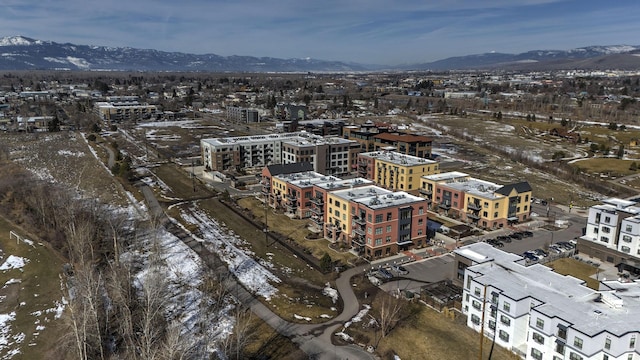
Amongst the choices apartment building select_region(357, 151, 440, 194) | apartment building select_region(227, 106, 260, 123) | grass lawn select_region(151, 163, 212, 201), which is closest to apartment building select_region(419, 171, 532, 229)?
apartment building select_region(357, 151, 440, 194)

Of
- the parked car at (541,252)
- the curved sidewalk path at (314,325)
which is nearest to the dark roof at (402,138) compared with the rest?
the parked car at (541,252)

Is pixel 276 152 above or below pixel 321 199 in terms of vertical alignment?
above

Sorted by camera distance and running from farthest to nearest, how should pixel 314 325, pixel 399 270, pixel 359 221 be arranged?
pixel 359 221 → pixel 399 270 → pixel 314 325

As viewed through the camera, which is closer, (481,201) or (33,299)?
(33,299)

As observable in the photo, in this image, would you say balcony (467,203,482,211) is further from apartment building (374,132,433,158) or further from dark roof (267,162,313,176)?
apartment building (374,132,433,158)

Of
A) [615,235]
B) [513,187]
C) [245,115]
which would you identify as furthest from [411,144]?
[245,115]

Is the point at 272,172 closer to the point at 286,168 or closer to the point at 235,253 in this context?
the point at 286,168

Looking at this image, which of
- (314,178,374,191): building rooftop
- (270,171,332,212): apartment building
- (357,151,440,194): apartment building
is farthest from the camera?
(357,151,440,194): apartment building
